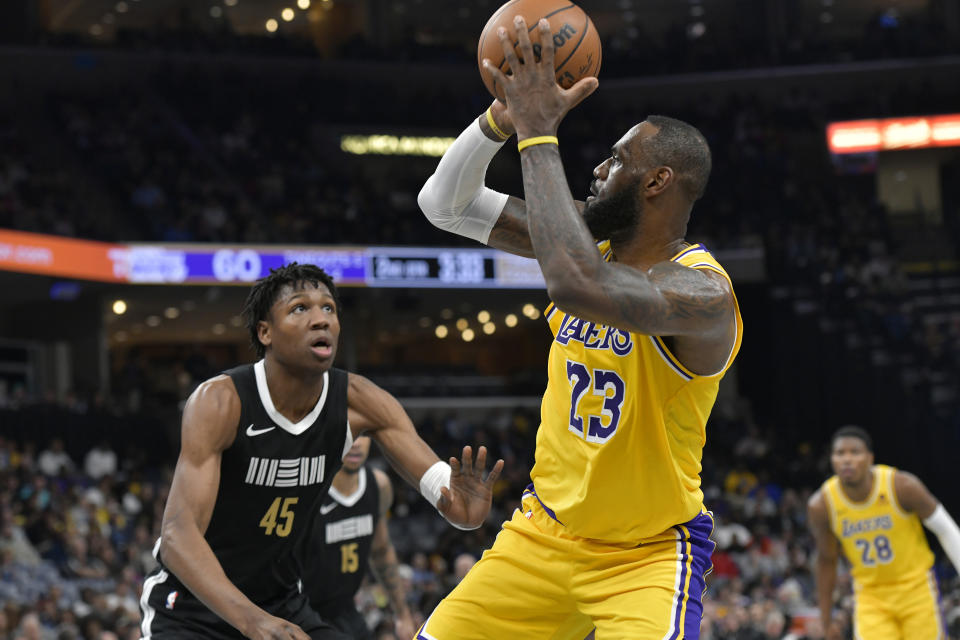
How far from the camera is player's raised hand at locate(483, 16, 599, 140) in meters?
3.61

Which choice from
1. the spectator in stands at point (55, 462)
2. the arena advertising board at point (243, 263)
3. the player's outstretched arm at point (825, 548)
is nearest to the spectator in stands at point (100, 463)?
the spectator in stands at point (55, 462)

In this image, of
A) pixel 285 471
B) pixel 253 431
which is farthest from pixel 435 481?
pixel 253 431

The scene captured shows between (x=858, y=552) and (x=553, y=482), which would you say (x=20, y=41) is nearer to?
(x=858, y=552)

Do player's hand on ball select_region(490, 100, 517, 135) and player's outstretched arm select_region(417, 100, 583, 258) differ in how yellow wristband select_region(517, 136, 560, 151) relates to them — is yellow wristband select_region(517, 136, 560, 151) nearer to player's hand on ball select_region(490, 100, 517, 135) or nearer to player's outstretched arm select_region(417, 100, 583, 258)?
player's hand on ball select_region(490, 100, 517, 135)

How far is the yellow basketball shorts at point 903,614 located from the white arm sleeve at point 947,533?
431 mm

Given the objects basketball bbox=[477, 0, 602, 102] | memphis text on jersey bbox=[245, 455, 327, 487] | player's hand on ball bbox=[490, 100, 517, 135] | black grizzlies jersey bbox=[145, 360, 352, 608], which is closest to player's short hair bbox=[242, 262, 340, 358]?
black grizzlies jersey bbox=[145, 360, 352, 608]

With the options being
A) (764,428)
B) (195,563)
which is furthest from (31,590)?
(764,428)

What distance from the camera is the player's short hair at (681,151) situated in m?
3.98

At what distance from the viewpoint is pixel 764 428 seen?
25.2 metres

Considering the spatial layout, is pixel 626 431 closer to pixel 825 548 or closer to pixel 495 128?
pixel 495 128

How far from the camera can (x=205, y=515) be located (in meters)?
4.45

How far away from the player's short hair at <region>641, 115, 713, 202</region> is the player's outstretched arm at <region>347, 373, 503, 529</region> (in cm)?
123

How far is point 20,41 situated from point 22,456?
39.6ft

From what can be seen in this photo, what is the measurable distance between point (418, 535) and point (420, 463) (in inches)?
Answer: 551
